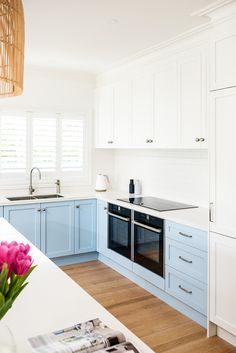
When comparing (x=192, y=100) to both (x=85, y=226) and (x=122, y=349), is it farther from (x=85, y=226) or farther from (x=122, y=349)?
(x=122, y=349)

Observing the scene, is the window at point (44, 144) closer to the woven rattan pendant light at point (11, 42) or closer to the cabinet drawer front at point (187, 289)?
the cabinet drawer front at point (187, 289)

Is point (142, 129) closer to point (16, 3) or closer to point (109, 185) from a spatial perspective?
point (109, 185)

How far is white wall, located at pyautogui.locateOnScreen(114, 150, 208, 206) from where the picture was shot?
3.69m

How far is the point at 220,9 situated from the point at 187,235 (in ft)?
5.92

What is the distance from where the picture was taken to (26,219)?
4176 mm

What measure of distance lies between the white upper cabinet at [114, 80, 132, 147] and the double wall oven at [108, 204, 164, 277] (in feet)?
2.84

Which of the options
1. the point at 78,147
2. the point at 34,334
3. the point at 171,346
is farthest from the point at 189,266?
the point at 78,147

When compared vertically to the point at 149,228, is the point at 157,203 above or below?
above

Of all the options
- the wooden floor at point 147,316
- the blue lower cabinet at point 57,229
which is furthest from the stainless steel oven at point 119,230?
the blue lower cabinet at point 57,229

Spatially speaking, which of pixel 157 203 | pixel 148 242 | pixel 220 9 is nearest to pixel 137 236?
pixel 148 242

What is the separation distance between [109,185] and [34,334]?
411cm

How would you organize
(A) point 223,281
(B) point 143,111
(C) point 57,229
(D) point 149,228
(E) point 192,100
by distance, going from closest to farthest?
(A) point 223,281
(E) point 192,100
(D) point 149,228
(B) point 143,111
(C) point 57,229

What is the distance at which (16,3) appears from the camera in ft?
4.50

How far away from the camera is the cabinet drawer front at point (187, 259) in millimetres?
2885
